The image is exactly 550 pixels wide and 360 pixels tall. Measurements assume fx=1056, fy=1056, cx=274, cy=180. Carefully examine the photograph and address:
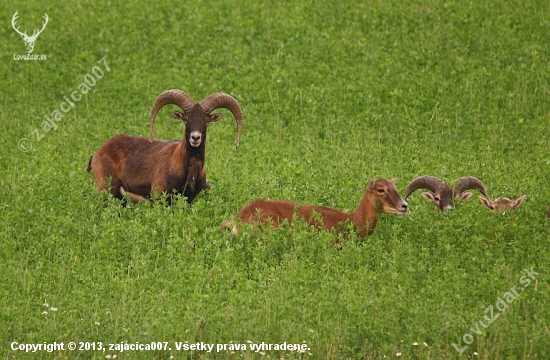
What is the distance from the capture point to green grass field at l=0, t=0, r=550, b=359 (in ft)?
36.4

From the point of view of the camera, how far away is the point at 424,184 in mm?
17250

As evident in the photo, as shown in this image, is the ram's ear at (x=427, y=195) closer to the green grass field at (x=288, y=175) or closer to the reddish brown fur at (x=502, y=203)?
the green grass field at (x=288, y=175)

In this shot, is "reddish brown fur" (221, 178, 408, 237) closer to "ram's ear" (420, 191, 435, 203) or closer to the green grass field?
the green grass field

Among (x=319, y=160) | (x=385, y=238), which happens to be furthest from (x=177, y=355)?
(x=319, y=160)

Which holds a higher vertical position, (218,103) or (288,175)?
(218,103)

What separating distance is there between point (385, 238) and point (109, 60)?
13622 millimetres

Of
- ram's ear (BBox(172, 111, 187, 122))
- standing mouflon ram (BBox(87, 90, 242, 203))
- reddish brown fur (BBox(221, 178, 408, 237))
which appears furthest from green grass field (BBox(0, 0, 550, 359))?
ram's ear (BBox(172, 111, 187, 122))

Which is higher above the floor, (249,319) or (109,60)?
(109,60)

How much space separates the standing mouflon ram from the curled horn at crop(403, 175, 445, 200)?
2939 millimetres

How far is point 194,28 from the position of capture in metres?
27.1

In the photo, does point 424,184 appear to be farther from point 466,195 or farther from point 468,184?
point 468,184

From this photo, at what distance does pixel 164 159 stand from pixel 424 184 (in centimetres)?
425

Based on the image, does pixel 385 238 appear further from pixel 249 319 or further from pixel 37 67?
pixel 37 67

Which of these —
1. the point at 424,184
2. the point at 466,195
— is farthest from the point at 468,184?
the point at 424,184
